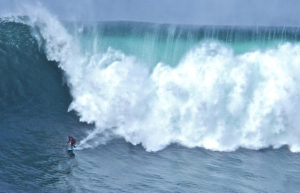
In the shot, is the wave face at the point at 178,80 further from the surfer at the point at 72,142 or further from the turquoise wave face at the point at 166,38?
the surfer at the point at 72,142

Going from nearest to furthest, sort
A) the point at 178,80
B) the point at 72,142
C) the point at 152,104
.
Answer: the point at 72,142, the point at 152,104, the point at 178,80

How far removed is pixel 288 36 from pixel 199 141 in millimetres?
7534

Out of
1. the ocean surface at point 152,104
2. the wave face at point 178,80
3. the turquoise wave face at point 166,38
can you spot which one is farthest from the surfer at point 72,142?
the turquoise wave face at point 166,38

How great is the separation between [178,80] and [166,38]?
123 inches

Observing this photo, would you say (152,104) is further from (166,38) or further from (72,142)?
(72,142)

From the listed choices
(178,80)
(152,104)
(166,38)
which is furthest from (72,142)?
(166,38)

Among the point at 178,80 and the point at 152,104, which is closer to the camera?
the point at 152,104

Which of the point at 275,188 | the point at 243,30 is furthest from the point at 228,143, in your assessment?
the point at 243,30

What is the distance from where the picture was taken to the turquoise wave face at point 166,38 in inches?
1047

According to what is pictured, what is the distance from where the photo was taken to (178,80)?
81.6 ft

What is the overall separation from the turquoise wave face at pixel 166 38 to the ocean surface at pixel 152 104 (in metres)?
0.05

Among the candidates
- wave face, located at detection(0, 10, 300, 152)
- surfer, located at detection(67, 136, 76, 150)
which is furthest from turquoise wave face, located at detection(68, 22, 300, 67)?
surfer, located at detection(67, 136, 76, 150)

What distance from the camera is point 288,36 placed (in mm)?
27109

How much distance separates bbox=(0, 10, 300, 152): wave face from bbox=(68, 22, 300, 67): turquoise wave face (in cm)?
5
